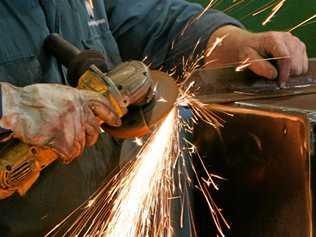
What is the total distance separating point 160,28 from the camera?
70.1 inches

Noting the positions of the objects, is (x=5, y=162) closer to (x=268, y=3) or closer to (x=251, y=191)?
(x=251, y=191)

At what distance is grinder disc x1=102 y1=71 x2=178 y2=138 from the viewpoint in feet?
3.89

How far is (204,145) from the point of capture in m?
1.45

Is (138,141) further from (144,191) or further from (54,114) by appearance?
(54,114)

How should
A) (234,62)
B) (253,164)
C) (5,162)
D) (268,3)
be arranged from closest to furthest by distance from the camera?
(5,162) < (253,164) < (234,62) < (268,3)

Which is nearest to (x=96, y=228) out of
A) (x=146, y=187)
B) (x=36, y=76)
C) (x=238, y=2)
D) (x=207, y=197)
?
(x=146, y=187)

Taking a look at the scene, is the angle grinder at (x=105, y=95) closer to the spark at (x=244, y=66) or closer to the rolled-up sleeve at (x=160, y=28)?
the spark at (x=244, y=66)

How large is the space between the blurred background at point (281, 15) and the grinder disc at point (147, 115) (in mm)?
1462

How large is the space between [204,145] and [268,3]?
1372 mm

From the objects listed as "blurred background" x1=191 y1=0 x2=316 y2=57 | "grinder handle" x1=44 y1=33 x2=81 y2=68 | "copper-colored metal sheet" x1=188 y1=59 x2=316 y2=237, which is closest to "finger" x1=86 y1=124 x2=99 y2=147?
"grinder handle" x1=44 y1=33 x2=81 y2=68

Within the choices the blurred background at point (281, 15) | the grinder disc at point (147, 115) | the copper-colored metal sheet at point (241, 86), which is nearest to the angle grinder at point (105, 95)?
the grinder disc at point (147, 115)

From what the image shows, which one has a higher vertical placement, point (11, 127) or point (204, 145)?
point (11, 127)

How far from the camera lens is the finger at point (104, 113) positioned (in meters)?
1.08

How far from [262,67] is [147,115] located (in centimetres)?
45
